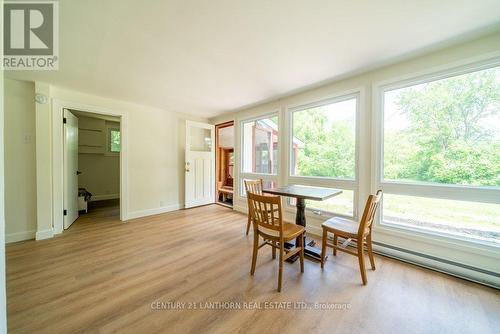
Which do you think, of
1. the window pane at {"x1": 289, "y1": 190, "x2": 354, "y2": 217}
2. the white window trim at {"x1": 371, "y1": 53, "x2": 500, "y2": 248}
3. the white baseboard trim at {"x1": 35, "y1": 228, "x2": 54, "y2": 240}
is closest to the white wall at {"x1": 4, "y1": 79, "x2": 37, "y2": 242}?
the white baseboard trim at {"x1": 35, "y1": 228, "x2": 54, "y2": 240}

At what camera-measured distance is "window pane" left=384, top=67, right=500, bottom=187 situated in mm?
1769

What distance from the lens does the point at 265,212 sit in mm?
1732

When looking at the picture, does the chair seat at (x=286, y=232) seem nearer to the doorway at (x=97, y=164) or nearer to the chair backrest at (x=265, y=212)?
the chair backrest at (x=265, y=212)

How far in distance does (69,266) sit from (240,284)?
6.18ft

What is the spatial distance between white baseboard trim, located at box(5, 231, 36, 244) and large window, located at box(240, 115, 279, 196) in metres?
3.43

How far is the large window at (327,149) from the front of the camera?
103 inches

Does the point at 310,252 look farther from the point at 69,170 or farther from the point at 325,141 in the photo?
the point at 69,170

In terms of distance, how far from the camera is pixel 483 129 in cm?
179

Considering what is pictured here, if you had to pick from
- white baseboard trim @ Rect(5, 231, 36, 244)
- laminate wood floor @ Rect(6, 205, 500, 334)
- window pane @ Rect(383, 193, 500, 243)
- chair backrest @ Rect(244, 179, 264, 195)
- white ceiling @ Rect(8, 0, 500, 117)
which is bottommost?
laminate wood floor @ Rect(6, 205, 500, 334)

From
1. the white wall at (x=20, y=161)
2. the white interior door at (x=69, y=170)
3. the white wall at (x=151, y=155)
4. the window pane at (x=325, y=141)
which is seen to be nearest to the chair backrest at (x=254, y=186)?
the window pane at (x=325, y=141)

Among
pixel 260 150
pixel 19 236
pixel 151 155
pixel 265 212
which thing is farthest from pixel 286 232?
pixel 19 236

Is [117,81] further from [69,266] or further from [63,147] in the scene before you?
[69,266]

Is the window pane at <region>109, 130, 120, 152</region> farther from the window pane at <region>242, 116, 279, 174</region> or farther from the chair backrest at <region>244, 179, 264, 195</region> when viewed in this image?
the chair backrest at <region>244, 179, 264, 195</region>

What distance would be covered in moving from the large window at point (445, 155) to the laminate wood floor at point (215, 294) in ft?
1.96
